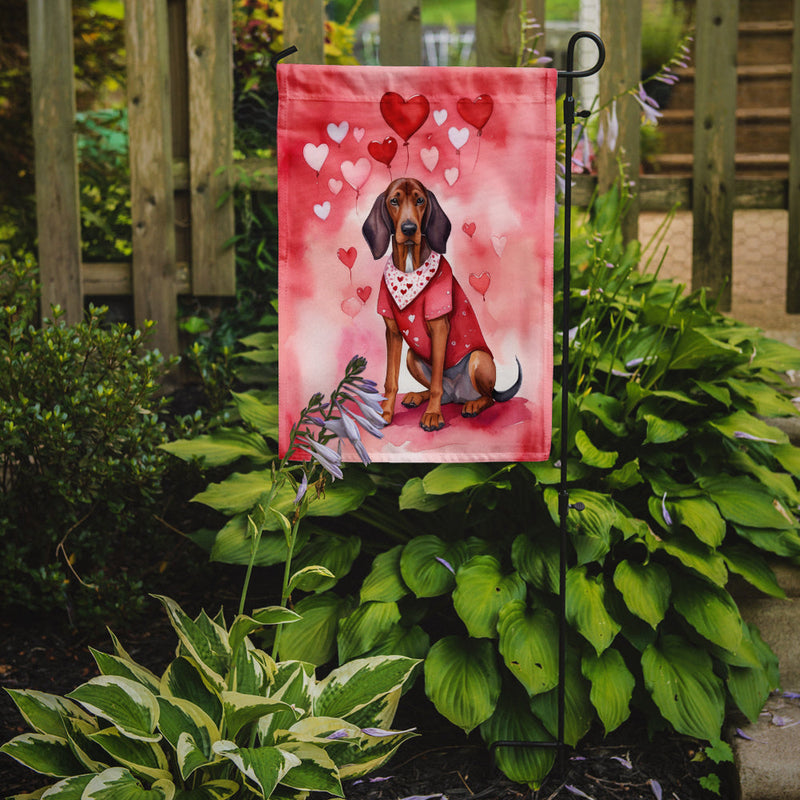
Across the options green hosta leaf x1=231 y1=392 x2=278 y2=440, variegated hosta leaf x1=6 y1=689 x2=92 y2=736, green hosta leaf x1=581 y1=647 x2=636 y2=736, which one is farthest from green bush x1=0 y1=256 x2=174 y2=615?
green hosta leaf x1=581 y1=647 x2=636 y2=736

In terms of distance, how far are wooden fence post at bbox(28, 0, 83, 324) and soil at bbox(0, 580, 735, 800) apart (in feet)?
5.09

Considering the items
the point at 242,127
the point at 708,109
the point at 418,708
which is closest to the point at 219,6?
the point at 242,127

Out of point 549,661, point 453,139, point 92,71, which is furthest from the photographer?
point 92,71

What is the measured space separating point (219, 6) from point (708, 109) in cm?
201

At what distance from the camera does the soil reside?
196 centimetres

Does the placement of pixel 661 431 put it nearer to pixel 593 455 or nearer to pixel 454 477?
pixel 593 455

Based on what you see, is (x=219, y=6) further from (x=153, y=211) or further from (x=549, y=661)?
(x=549, y=661)

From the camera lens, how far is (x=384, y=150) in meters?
1.83

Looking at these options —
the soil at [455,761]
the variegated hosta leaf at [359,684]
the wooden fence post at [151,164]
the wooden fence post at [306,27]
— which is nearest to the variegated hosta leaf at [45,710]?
the soil at [455,761]

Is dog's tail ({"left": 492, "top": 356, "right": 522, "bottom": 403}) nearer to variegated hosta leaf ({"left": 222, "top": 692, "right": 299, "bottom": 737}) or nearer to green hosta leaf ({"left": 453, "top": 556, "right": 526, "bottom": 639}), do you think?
green hosta leaf ({"left": 453, "top": 556, "right": 526, "bottom": 639})

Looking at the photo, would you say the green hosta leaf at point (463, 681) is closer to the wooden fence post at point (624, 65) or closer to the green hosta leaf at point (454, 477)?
the green hosta leaf at point (454, 477)

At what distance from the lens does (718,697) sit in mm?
2027

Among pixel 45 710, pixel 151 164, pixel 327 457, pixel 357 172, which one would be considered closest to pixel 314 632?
pixel 45 710

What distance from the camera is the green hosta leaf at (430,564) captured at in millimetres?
2084
